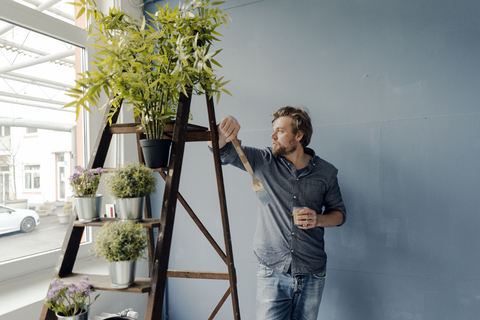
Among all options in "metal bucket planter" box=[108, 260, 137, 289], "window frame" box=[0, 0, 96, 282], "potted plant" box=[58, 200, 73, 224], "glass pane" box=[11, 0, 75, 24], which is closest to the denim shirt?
"metal bucket planter" box=[108, 260, 137, 289]

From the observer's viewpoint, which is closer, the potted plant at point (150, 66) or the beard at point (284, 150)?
the potted plant at point (150, 66)

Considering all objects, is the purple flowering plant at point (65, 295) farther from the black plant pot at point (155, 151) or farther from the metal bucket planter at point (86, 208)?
the black plant pot at point (155, 151)

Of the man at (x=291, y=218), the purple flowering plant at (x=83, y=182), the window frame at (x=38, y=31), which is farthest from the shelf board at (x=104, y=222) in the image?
the window frame at (x=38, y=31)

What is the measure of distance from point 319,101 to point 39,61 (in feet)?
5.85

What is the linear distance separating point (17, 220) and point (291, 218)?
1.56 meters

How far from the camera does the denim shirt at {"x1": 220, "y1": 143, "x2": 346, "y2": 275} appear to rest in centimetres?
173

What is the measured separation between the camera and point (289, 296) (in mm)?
1715

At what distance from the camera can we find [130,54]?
1237 mm

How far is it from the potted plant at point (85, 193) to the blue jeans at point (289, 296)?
98cm

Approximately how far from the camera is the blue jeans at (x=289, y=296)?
171cm

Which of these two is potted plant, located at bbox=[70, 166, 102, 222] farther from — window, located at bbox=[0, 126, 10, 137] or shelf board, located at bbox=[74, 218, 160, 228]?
window, located at bbox=[0, 126, 10, 137]

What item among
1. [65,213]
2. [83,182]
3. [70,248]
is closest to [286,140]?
[83,182]

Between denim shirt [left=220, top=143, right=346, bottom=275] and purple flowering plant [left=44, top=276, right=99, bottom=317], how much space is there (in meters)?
0.89

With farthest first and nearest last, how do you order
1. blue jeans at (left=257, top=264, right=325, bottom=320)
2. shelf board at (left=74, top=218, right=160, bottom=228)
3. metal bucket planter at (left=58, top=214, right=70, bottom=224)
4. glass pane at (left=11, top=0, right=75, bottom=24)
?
metal bucket planter at (left=58, top=214, right=70, bottom=224), glass pane at (left=11, top=0, right=75, bottom=24), blue jeans at (left=257, top=264, right=325, bottom=320), shelf board at (left=74, top=218, right=160, bottom=228)
